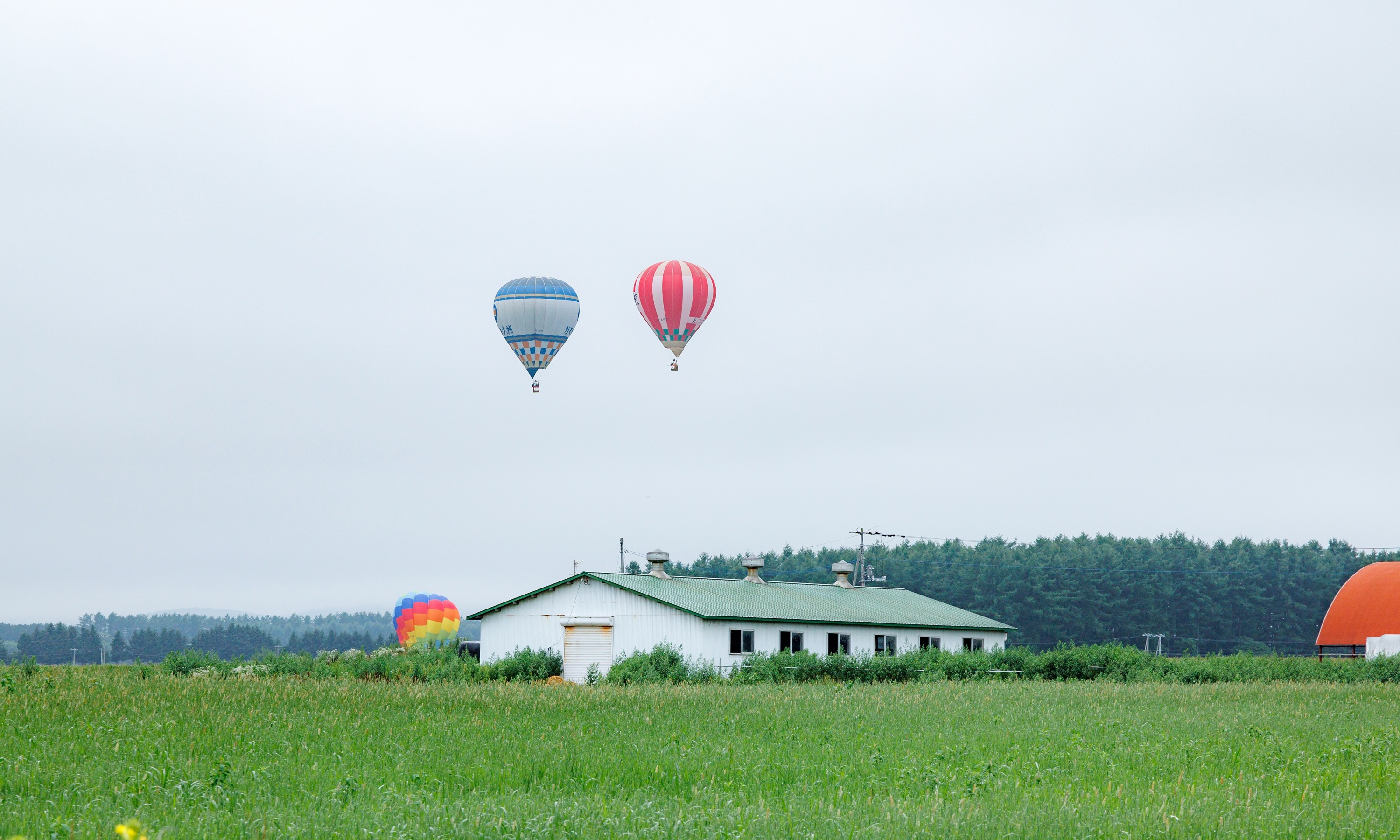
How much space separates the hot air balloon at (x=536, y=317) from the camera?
152 feet

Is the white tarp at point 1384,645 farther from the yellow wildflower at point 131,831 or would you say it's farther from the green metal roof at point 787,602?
the yellow wildflower at point 131,831

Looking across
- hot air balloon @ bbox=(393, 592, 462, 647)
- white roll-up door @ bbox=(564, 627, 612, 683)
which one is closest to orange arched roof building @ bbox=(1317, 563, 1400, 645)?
white roll-up door @ bbox=(564, 627, 612, 683)

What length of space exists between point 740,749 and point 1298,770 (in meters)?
7.91

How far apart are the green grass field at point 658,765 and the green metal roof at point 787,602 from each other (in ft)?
52.3

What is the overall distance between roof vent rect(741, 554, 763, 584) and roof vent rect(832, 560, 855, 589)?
499 centimetres

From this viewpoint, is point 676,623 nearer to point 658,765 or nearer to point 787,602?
point 787,602

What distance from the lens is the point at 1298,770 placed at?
1736cm

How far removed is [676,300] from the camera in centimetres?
4503

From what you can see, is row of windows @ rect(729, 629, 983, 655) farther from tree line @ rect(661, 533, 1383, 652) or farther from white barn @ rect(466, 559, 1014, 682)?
tree line @ rect(661, 533, 1383, 652)

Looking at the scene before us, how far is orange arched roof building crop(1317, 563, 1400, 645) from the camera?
5759cm

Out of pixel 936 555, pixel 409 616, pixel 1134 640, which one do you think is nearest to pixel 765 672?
pixel 409 616

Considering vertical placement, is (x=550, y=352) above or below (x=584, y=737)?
above

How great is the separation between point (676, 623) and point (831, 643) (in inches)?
293

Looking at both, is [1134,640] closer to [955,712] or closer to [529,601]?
[529,601]
